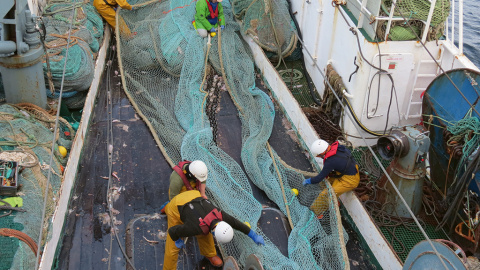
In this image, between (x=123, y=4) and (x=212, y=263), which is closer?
(x=212, y=263)

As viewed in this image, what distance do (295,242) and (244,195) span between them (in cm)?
90

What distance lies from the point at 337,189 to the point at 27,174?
3.71 metres

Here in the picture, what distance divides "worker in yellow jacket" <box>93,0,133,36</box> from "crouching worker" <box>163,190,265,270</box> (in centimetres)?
483

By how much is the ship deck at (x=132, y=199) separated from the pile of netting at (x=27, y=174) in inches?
16.7

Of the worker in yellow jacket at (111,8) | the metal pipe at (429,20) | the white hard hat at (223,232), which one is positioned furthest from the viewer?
the worker in yellow jacket at (111,8)

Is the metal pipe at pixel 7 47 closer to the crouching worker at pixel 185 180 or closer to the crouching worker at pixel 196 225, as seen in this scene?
the crouching worker at pixel 185 180

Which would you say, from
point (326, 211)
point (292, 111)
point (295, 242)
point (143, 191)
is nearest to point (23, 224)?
point (143, 191)

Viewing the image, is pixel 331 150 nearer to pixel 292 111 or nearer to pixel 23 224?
pixel 292 111

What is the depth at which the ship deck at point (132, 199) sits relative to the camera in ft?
17.4

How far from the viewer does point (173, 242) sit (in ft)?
15.7

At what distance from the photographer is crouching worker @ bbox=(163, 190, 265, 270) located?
4.63 meters

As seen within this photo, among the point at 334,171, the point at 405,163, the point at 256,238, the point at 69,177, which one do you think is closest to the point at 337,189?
the point at 334,171

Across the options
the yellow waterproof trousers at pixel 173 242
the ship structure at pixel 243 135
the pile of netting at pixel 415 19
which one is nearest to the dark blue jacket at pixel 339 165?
the ship structure at pixel 243 135

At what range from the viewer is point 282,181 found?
6176mm
